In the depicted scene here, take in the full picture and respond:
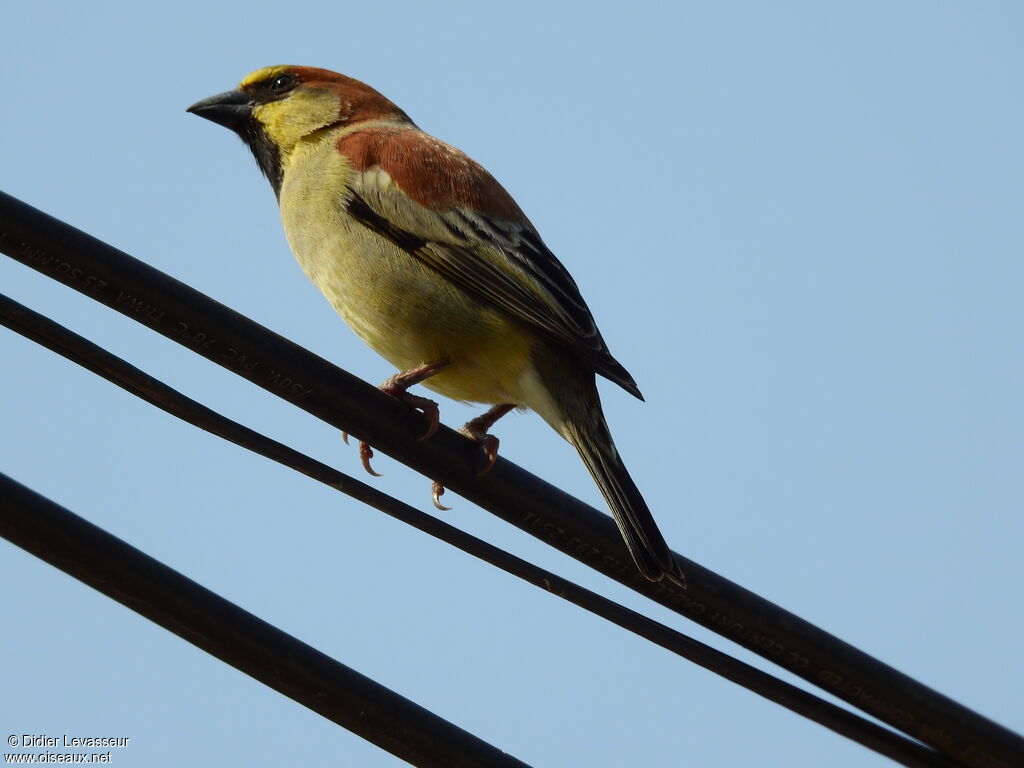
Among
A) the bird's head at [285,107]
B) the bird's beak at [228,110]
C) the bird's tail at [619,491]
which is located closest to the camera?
the bird's tail at [619,491]

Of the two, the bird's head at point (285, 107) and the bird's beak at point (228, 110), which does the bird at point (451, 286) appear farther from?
the bird's beak at point (228, 110)

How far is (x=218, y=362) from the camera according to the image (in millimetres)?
3053

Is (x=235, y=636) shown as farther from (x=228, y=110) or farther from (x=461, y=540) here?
(x=228, y=110)

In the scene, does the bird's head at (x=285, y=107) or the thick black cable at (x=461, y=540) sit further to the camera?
the bird's head at (x=285, y=107)

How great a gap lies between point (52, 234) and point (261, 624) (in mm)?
1031

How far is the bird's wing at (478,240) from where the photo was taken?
16.6 ft

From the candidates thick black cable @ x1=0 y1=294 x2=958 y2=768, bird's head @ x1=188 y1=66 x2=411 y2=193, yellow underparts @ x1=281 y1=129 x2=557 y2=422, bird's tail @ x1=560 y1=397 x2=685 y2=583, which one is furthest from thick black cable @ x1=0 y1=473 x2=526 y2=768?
bird's head @ x1=188 y1=66 x2=411 y2=193

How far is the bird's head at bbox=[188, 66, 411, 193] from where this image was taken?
651cm

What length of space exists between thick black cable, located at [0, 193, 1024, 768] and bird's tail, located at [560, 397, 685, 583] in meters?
0.05

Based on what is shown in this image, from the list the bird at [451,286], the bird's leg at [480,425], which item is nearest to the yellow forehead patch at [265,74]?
the bird at [451,286]

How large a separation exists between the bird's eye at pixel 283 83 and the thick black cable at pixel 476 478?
3.65 metres

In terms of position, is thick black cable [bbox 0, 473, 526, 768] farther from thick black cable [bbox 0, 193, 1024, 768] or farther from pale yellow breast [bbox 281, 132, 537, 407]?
pale yellow breast [bbox 281, 132, 537, 407]

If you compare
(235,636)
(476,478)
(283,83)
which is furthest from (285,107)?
(235,636)

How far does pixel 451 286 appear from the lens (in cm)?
519
